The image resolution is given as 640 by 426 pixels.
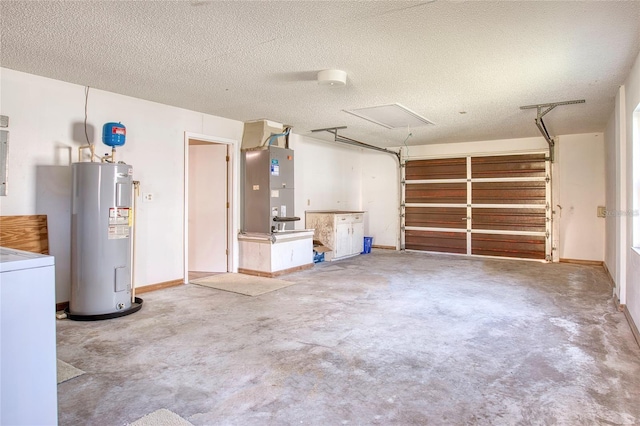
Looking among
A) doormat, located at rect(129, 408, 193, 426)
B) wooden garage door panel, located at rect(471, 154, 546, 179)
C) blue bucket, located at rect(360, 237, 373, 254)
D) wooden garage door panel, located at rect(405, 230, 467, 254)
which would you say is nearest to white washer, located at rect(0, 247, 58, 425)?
doormat, located at rect(129, 408, 193, 426)

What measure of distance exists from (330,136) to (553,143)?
4361 mm

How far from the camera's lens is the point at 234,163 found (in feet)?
20.0

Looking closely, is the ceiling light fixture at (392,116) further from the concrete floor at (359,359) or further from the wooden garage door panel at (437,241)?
the wooden garage door panel at (437,241)

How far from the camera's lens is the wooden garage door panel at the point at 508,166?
7527mm

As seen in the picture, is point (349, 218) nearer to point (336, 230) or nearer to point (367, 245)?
point (336, 230)

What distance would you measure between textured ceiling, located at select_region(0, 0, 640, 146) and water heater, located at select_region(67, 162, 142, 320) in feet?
3.58

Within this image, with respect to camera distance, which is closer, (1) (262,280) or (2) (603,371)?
(2) (603,371)

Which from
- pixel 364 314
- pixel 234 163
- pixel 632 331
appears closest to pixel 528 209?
pixel 632 331

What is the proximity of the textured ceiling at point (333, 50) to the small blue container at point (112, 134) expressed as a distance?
51 cm

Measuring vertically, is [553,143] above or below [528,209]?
above

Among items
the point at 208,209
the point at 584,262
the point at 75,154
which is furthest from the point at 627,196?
the point at 75,154

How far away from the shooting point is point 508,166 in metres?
7.80

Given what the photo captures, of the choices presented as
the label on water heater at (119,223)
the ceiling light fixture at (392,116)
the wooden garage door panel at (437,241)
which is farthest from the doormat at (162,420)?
the wooden garage door panel at (437,241)

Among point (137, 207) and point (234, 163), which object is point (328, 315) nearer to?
point (137, 207)
